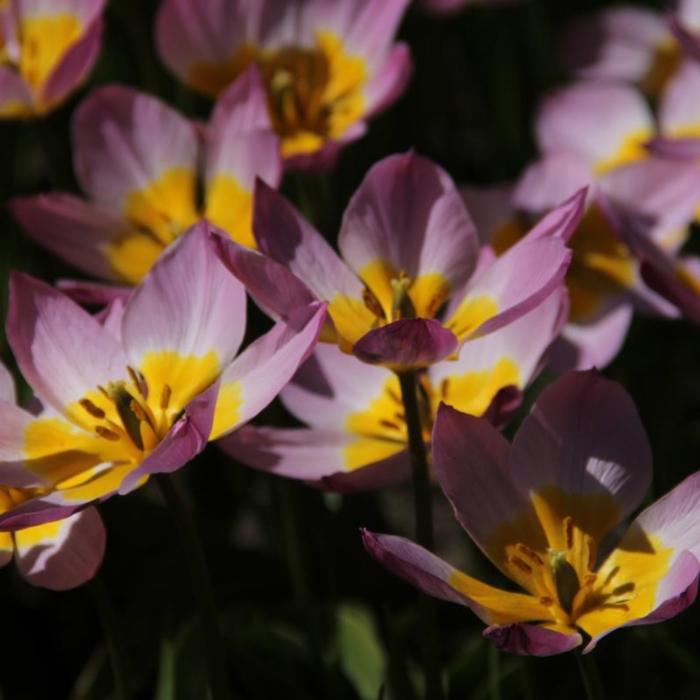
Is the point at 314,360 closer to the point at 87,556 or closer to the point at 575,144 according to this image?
the point at 87,556

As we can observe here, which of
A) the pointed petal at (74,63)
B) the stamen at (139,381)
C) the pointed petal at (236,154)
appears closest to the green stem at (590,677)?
the stamen at (139,381)

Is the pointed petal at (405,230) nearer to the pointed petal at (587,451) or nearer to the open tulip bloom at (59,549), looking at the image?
the pointed petal at (587,451)

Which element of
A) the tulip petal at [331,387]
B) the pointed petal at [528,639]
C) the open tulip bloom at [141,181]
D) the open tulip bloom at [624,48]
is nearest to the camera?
the pointed petal at [528,639]

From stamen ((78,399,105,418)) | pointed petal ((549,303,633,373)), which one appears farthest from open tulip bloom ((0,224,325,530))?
pointed petal ((549,303,633,373))

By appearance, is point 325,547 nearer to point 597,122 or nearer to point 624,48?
point 597,122

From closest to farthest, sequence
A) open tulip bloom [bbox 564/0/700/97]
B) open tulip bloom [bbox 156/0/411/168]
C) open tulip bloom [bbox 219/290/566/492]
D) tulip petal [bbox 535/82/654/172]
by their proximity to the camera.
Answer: open tulip bloom [bbox 219/290/566/492], open tulip bloom [bbox 156/0/411/168], tulip petal [bbox 535/82/654/172], open tulip bloom [bbox 564/0/700/97]

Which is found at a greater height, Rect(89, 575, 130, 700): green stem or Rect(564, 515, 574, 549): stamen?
Rect(564, 515, 574, 549): stamen

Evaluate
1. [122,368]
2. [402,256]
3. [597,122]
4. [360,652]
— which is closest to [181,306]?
[122,368]

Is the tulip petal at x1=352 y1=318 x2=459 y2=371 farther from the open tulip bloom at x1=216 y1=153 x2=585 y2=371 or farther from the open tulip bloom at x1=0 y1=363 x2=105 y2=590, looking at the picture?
the open tulip bloom at x1=0 y1=363 x2=105 y2=590

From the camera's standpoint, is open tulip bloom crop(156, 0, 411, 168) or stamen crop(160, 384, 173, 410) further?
open tulip bloom crop(156, 0, 411, 168)
